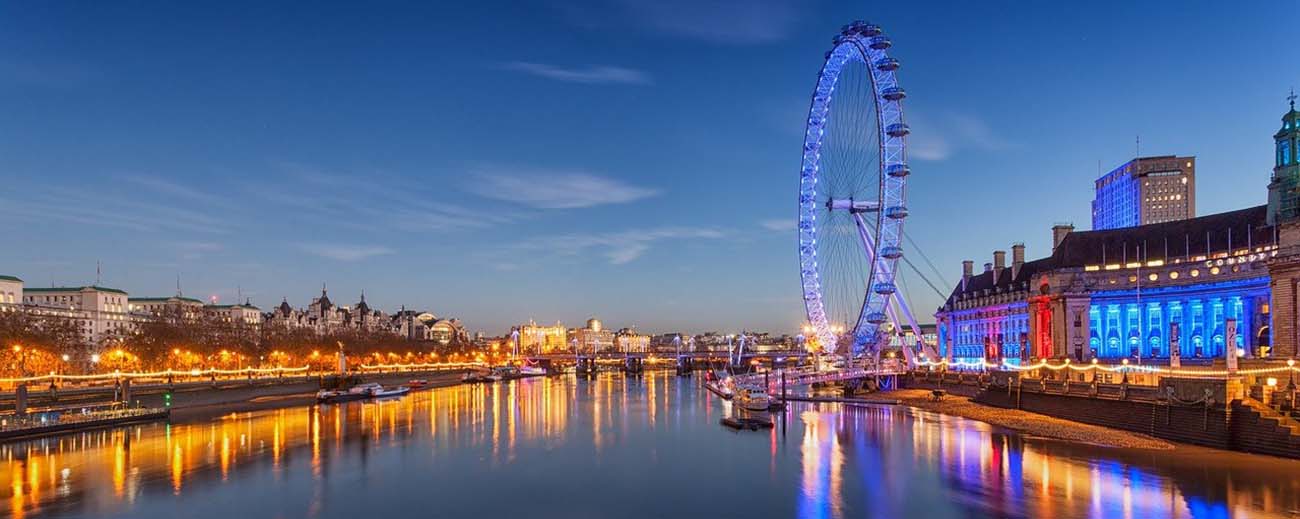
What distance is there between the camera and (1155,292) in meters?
87.8

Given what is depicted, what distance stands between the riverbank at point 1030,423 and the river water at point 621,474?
2015 mm

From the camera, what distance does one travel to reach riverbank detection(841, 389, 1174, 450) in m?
47.0

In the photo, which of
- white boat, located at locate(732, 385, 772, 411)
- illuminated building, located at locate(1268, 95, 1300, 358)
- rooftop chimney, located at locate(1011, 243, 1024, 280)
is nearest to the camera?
illuminated building, located at locate(1268, 95, 1300, 358)

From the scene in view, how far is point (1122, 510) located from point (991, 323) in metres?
94.3

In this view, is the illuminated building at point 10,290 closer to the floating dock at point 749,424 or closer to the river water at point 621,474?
the river water at point 621,474

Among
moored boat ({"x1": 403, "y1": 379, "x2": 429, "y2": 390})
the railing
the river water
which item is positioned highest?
the railing

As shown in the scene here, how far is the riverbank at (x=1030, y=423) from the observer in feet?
154

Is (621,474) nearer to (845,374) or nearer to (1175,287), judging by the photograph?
(845,374)

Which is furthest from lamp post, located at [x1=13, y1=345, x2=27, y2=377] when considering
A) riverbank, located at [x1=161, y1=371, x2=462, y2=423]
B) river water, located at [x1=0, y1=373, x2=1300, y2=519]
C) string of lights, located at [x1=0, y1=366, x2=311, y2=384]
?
river water, located at [x1=0, y1=373, x2=1300, y2=519]

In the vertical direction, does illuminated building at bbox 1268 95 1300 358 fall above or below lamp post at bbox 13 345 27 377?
above

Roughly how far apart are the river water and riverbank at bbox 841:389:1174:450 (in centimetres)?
202

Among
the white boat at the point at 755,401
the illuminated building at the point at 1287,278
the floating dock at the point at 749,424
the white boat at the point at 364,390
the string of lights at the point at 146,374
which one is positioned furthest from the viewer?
the white boat at the point at 364,390

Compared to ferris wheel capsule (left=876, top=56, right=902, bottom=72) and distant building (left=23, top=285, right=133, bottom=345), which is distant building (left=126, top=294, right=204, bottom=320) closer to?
distant building (left=23, top=285, right=133, bottom=345)

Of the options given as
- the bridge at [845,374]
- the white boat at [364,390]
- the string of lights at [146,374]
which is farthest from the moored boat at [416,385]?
the bridge at [845,374]
